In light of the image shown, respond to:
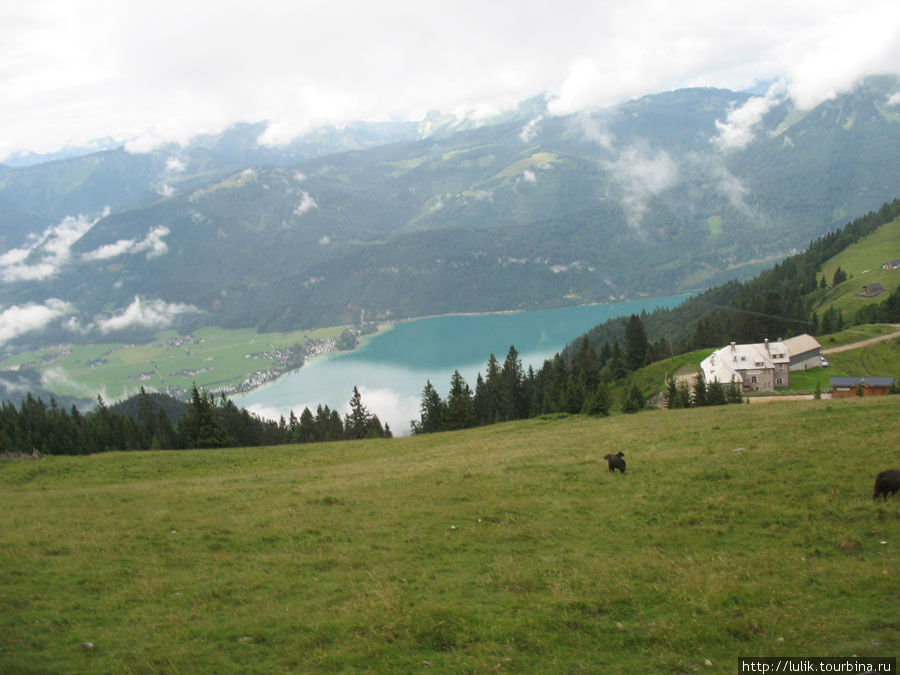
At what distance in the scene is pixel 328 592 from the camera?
498 inches

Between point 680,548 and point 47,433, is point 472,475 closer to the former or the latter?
point 680,548

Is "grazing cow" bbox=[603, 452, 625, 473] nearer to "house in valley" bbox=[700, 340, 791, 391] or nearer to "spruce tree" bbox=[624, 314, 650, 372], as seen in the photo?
"house in valley" bbox=[700, 340, 791, 391]

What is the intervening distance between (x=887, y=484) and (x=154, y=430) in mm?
72959

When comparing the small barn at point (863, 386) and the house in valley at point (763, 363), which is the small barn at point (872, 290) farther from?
the small barn at point (863, 386)

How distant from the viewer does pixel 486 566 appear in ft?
44.5

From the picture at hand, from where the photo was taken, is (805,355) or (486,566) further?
(805,355)

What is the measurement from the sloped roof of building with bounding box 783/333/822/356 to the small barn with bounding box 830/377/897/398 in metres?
14.7

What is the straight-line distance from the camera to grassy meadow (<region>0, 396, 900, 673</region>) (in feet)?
32.2

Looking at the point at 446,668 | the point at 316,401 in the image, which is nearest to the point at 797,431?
the point at 446,668

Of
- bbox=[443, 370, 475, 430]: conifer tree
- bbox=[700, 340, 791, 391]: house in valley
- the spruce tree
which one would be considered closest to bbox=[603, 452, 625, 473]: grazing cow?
bbox=[443, 370, 475, 430]: conifer tree

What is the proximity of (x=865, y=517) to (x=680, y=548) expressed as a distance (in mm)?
5170

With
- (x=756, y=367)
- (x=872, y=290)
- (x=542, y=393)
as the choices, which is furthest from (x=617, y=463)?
(x=872, y=290)

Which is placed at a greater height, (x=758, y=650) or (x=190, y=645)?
(x=190, y=645)

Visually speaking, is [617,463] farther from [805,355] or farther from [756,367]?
[805,355]
